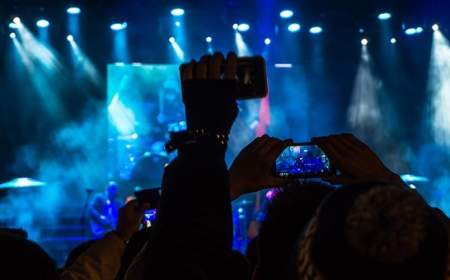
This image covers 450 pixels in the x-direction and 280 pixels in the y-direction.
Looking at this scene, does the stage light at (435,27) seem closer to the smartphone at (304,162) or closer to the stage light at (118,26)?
the stage light at (118,26)

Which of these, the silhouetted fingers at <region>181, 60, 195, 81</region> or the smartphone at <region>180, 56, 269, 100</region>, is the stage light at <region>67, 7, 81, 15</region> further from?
the silhouetted fingers at <region>181, 60, 195, 81</region>

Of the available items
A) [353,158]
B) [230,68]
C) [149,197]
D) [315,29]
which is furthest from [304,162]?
[315,29]

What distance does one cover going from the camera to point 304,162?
1332mm

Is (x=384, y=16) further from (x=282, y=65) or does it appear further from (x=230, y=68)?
(x=230, y=68)

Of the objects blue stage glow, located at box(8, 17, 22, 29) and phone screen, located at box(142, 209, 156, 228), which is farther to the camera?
blue stage glow, located at box(8, 17, 22, 29)

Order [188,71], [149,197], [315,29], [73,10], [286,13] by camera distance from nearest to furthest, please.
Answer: [188,71], [149,197], [73,10], [286,13], [315,29]

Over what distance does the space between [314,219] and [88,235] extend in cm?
1015

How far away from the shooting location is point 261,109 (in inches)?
468

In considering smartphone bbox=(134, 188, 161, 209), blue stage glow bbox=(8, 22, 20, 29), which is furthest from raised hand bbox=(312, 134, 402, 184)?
blue stage glow bbox=(8, 22, 20, 29)

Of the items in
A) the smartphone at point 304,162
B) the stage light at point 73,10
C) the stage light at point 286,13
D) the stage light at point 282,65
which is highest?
the stage light at point 73,10

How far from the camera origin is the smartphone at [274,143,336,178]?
4.22ft

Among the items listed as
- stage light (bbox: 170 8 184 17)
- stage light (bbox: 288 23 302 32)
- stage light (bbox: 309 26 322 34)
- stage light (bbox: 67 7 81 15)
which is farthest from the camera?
stage light (bbox: 309 26 322 34)

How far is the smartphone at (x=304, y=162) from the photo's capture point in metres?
1.29

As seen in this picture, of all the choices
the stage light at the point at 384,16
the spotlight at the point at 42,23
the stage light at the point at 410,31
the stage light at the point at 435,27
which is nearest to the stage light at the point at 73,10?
the spotlight at the point at 42,23
